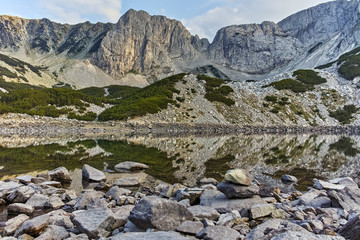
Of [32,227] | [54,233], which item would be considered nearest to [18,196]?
[32,227]

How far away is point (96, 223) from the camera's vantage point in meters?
6.96

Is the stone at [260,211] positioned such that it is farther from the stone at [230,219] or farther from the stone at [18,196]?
the stone at [18,196]

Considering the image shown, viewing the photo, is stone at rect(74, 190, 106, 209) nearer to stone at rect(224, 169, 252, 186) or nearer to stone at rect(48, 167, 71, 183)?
stone at rect(224, 169, 252, 186)

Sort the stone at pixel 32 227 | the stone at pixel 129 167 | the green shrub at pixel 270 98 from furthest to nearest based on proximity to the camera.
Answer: the green shrub at pixel 270 98 → the stone at pixel 129 167 → the stone at pixel 32 227

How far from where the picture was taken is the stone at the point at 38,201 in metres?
9.99

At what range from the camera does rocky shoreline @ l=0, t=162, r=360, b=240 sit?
624 cm

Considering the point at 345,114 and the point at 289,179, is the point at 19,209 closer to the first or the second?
the point at 289,179

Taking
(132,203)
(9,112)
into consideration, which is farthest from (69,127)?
(132,203)

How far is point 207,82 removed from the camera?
298 ft

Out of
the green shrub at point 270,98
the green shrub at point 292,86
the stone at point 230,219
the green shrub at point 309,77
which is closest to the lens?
the stone at point 230,219

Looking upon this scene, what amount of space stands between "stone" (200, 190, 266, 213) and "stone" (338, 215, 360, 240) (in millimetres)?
2866

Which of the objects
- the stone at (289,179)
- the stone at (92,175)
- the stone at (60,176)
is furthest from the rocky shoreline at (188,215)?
the stone at (289,179)

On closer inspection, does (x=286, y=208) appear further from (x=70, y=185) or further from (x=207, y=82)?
(x=207, y=82)

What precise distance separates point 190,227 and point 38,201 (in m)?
7.13
